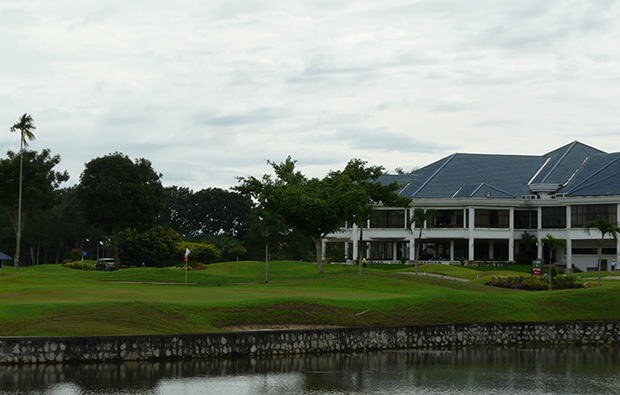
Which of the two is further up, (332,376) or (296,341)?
(296,341)

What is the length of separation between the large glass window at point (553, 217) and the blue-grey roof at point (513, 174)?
2529 millimetres

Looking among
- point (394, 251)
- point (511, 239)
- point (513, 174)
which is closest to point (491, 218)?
point (511, 239)

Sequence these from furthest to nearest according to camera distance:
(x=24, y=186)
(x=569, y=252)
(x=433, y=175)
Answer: (x=433, y=175)
(x=569, y=252)
(x=24, y=186)

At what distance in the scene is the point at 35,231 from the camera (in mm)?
119750

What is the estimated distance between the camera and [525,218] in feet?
322

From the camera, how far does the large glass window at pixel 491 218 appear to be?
95.6 meters

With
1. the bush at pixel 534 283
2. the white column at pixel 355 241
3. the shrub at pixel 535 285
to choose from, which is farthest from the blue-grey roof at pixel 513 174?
the shrub at pixel 535 285

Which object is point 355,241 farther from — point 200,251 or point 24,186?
point 24,186

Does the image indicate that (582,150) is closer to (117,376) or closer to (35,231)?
(35,231)

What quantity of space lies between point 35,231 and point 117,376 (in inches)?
3921

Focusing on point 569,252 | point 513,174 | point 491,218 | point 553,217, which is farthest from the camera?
point 513,174

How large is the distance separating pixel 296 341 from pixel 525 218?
233ft

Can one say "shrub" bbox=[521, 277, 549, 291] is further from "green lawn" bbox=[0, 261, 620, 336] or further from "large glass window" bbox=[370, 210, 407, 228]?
"large glass window" bbox=[370, 210, 407, 228]

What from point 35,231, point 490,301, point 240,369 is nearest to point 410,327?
point 490,301
